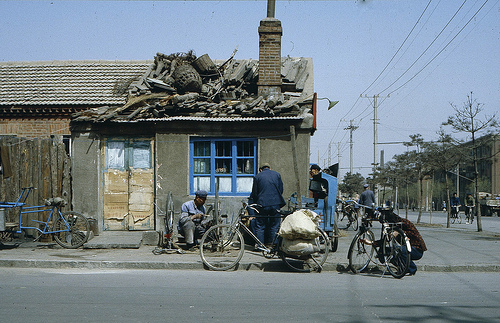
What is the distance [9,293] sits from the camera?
22.1ft

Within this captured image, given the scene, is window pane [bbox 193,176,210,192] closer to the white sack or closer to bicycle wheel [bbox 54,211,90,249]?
bicycle wheel [bbox 54,211,90,249]

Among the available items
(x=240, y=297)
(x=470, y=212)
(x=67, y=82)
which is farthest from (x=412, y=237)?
(x=470, y=212)

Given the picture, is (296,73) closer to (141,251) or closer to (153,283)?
(141,251)

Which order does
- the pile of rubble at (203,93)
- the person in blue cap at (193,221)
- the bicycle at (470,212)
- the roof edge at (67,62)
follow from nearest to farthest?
1. the person in blue cap at (193,221)
2. the pile of rubble at (203,93)
3. the roof edge at (67,62)
4. the bicycle at (470,212)

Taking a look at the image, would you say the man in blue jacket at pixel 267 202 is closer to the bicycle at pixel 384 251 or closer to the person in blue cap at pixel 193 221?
the person in blue cap at pixel 193 221

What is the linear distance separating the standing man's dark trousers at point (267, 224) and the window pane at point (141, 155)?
4.83 meters

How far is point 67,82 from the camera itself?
18906mm

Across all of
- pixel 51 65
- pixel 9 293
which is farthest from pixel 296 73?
pixel 9 293

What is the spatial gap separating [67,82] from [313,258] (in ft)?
45.2

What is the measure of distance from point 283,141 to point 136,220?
4915mm

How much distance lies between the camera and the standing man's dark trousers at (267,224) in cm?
1038

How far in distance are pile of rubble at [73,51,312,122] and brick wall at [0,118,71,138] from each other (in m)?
3.91

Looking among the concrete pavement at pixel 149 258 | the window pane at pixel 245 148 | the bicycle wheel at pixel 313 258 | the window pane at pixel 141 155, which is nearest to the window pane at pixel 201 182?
the window pane at pixel 245 148

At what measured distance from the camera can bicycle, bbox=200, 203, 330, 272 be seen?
30.3ft
